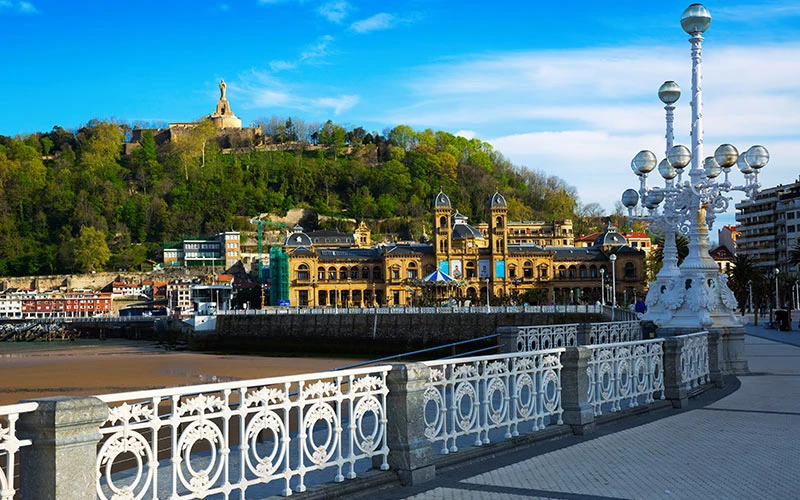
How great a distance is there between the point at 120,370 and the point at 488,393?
109 feet

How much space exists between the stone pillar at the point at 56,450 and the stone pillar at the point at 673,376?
31.1 ft

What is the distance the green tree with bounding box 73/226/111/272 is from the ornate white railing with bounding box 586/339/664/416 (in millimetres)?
122476

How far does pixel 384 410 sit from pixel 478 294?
83.2 m

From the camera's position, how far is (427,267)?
296 ft

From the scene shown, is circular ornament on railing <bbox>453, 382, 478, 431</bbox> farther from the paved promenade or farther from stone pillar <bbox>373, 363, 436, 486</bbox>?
stone pillar <bbox>373, 363, 436, 486</bbox>

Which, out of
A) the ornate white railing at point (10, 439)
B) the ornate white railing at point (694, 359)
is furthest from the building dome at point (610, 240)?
the ornate white railing at point (10, 439)

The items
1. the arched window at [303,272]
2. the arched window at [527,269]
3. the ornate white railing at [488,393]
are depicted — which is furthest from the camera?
the arched window at [527,269]

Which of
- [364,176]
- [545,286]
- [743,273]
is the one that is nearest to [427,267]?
[545,286]

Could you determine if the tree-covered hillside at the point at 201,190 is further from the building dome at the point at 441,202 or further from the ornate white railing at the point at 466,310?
the ornate white railing at the point at 466,310

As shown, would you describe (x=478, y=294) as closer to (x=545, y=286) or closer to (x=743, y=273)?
(x=545, y=286)

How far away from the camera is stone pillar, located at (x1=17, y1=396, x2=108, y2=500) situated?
4809 mm

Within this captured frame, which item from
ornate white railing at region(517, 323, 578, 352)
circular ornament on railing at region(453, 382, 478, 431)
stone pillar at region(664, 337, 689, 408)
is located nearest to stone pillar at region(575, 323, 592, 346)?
ornate white railing at region(517, 323, 578, 352)

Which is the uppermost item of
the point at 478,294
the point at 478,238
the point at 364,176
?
the point at 364,176

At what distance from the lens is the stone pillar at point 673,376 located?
40.3ft
